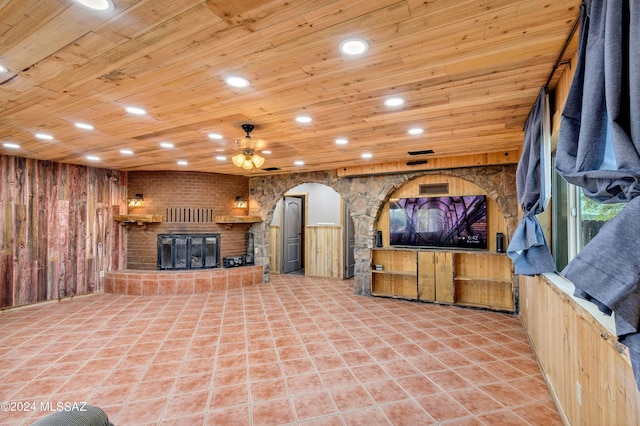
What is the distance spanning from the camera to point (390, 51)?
6.02 feet

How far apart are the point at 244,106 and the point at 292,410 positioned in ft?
8.15

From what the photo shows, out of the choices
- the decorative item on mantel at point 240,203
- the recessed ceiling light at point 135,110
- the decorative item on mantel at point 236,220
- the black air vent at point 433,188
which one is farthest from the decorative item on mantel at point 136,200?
the black air vent at point 433,188

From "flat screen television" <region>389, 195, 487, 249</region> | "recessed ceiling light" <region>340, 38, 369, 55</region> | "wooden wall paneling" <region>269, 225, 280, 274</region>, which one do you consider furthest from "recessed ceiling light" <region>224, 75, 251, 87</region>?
"wooden wall paneling" <region>269, 225, 280, 274</region>

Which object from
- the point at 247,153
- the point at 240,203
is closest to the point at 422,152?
the point at 247,153

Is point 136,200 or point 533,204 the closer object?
point 533,204

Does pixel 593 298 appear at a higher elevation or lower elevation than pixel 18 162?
Answer: lower

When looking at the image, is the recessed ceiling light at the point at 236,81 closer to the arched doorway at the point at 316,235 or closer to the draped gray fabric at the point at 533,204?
the draped gray fabric at the point at 533,204

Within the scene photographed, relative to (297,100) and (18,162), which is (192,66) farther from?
(18,162)

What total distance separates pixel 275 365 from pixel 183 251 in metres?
4.15

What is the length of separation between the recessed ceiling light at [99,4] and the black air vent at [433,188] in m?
4.87

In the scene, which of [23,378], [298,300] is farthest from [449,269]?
[23,378]

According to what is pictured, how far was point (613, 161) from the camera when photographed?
1.12m

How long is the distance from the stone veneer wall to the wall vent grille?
98cm

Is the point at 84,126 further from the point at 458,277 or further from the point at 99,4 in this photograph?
the point at 458,277
